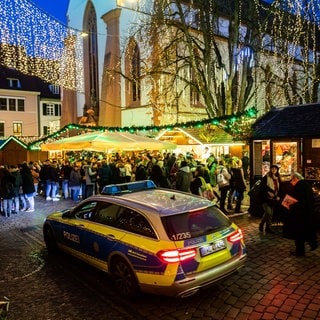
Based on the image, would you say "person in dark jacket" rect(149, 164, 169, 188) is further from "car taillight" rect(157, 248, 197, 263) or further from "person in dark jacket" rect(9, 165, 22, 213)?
"car taillight" rect(157, 248, 197, 263)

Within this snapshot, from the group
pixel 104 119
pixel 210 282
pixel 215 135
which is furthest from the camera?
pixel 104 119

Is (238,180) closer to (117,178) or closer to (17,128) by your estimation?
(117,178)

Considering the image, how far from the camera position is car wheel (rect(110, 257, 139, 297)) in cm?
558

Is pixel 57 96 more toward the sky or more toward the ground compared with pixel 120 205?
more toward the sky

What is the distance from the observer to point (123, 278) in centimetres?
579

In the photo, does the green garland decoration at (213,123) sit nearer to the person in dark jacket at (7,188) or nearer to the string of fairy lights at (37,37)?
the string of fairy lights at (37,37)

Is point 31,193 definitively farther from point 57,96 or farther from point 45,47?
point 57,96

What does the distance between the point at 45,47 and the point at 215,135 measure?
34.5 feet

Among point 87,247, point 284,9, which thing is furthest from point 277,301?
point 284,9

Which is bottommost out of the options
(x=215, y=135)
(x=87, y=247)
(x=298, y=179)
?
(x=87, y=247)

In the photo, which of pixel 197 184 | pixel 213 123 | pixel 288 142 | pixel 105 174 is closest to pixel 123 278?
pixel 197 184

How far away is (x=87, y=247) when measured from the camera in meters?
6.65

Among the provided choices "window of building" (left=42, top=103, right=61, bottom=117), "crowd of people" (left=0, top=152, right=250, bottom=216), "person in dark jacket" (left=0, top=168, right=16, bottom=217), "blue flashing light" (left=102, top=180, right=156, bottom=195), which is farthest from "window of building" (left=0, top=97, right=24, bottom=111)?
"blue flashing light" (left=102, top=180, right=156, bottom=195)

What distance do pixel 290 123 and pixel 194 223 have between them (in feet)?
24.1
